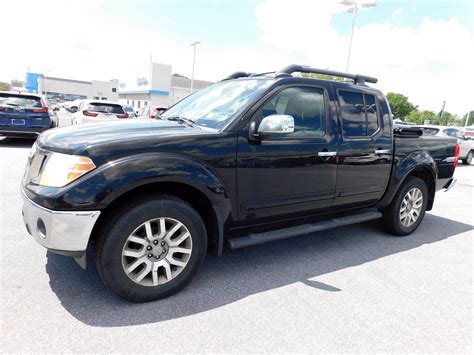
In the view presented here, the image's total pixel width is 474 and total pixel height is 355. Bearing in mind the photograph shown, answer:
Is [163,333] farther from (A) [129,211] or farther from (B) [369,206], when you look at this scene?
(B) [369,206]

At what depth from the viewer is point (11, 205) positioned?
4.58 metres

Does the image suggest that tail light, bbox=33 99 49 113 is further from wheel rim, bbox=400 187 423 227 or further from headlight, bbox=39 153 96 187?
wheel rim, bbox=400 187 423 227

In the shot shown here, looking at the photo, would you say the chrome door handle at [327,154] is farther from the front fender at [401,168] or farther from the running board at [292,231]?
the front fender at [401,168]

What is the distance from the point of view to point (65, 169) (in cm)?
233

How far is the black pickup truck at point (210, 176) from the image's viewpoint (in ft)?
7.70

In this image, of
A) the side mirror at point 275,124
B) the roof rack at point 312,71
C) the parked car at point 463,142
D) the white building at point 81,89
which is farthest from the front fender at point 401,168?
the white building at point 81,89

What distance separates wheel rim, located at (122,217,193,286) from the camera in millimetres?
2531

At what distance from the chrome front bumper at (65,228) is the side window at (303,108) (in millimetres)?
1774

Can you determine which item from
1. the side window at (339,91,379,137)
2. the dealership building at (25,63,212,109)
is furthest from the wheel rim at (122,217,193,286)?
the dealership building at (25,63,212,109)

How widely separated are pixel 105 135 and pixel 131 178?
0.48 meters

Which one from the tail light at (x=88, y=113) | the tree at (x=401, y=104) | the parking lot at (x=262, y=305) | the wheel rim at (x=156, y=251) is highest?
the tree at (x=401, y=104)

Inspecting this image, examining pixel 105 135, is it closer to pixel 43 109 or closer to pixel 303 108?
pixel 303 108

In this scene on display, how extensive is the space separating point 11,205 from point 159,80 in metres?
57.1

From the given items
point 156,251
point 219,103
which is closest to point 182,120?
point 219,103
